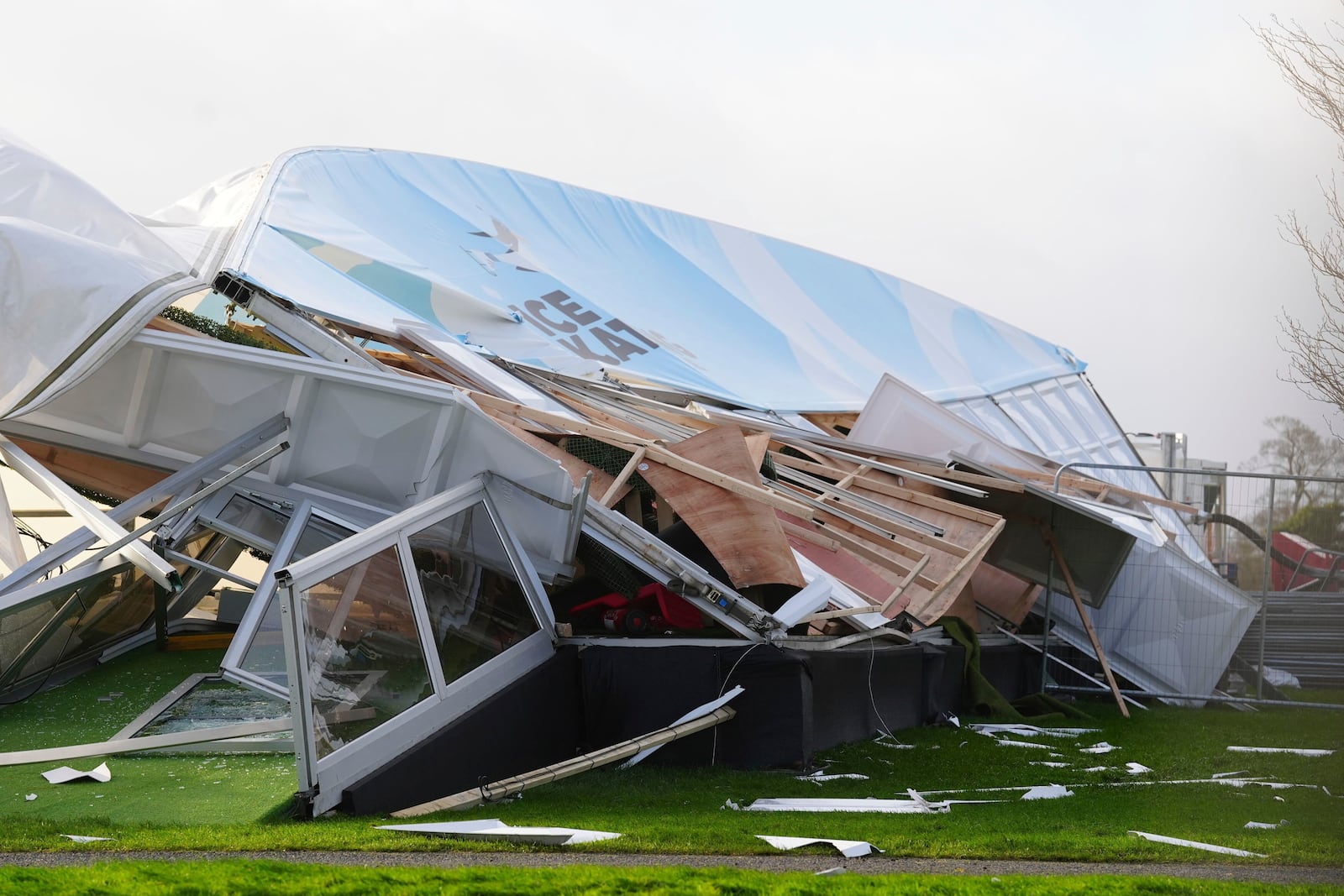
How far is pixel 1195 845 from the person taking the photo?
5.44m

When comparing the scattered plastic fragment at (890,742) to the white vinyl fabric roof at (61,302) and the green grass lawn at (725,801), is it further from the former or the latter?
the white vinyl fabric roof at (61,302)

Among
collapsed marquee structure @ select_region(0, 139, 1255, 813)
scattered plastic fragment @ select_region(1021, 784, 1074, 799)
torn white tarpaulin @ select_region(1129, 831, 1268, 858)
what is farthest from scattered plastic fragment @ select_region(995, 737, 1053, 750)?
torn white tarpaulin @ select_region(1129, 831, 1268, 858)

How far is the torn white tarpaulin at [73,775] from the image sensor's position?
6.38m

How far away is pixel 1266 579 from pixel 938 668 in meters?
3.71

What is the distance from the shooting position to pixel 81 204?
1097 centimetres


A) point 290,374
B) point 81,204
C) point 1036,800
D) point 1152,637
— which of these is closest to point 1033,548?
point 1152,637

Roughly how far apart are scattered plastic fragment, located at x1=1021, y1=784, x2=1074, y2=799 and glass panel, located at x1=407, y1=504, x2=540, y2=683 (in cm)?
312

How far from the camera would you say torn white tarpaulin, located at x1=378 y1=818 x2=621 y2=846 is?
17.2 feet

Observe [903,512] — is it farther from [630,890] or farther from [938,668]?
[630,890]

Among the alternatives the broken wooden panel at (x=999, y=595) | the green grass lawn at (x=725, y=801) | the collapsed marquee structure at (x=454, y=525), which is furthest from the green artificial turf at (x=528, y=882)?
the broken wooden panel at (x=999, y=595)

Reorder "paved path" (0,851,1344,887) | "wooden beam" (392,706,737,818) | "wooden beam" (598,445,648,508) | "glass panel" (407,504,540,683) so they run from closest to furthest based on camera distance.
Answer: "paved path" (0,851,1344,887), "wooden beam" (392,706,737,818), "glass panel" (407,504,540,683), "wooden beam" (598,445,648,508)

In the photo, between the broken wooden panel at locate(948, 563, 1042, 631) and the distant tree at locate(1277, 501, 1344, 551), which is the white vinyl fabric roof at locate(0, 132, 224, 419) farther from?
the distant tree at locate(1277, 501, 1344, 551)

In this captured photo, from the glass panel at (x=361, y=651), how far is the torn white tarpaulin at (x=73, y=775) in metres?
1.32

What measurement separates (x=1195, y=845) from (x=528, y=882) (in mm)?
2900
